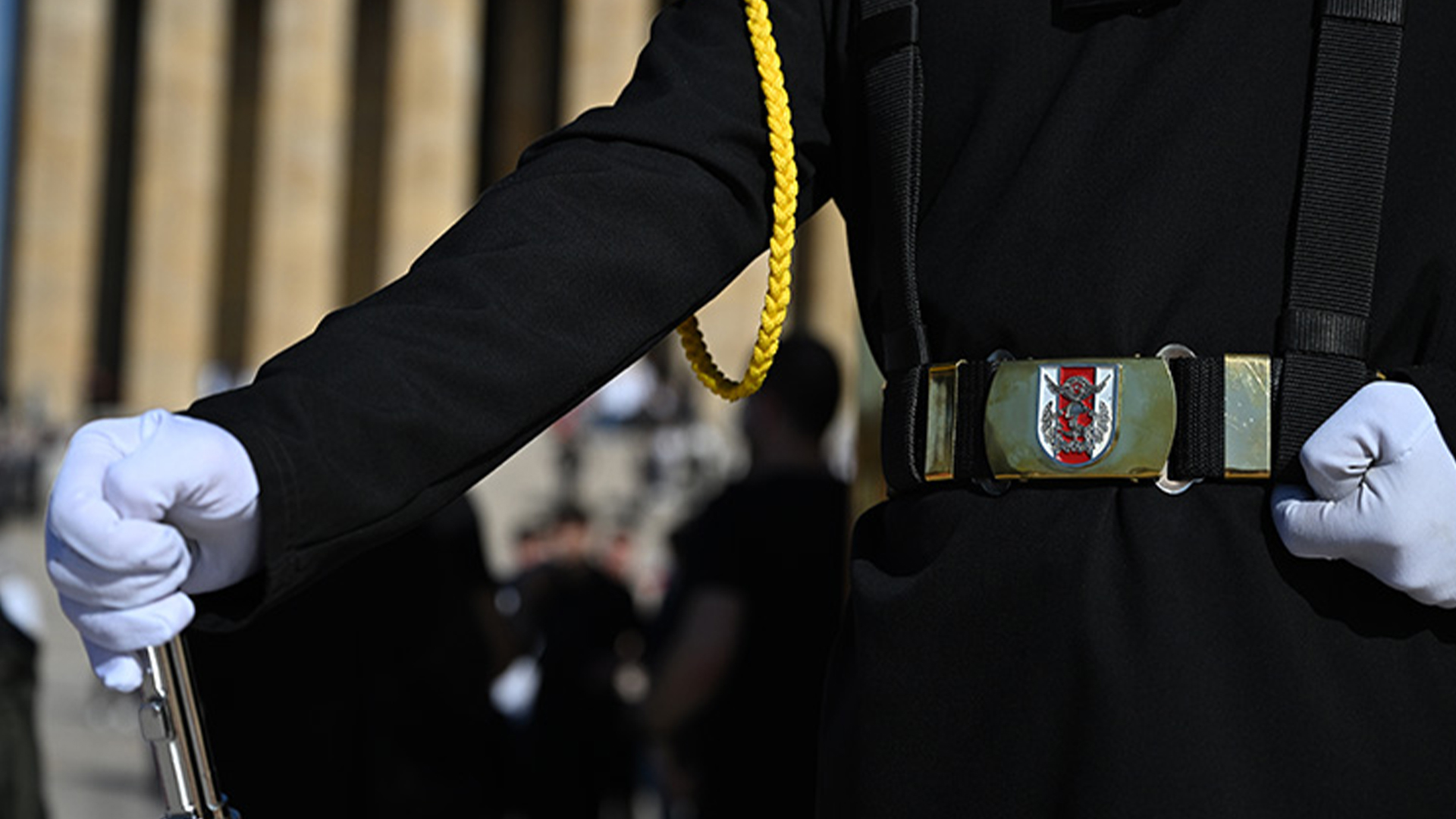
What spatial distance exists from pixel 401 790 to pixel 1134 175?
3.38 meters

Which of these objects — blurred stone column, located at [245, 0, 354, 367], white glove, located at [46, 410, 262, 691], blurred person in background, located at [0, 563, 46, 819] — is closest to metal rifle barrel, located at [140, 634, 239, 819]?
white glove, located at [46, 410, 262, 691]

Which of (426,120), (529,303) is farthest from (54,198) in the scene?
(529,303)

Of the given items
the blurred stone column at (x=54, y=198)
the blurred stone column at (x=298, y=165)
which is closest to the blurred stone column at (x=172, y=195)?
the blurred stone column at (x=54, y=198)

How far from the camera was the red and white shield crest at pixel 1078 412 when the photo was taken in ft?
6.45

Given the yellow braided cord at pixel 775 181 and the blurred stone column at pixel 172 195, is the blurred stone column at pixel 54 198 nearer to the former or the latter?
the blurred stone column at pixel 172 195

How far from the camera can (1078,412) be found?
1.98 m

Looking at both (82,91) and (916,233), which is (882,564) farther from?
(82,91)

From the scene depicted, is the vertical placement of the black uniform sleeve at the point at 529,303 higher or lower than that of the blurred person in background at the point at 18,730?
higher

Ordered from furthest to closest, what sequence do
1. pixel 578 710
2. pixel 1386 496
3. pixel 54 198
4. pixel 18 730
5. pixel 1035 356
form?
pixel 54 198
pixel 578 710
pixel 18 730
pixel 1035 356
pixel 1386 496

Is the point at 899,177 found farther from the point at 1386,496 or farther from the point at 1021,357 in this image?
the point at 1386,496

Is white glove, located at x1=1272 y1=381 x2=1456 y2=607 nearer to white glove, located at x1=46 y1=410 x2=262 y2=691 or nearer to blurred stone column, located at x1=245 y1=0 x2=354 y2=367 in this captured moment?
white glove, located at x1=46 y1=410 x2=262 y2=691

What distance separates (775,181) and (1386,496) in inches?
30.3

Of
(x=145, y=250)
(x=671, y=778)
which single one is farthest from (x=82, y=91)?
(x=671, y=778)

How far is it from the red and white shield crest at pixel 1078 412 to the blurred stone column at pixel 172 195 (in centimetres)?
3630
